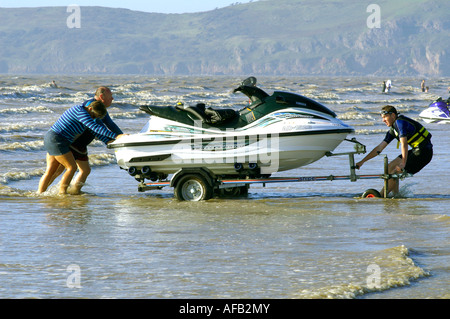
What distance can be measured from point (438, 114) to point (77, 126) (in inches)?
693

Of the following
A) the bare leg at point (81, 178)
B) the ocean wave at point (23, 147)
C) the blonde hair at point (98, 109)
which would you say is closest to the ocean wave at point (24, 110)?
the ocean wave at point (23, 147)

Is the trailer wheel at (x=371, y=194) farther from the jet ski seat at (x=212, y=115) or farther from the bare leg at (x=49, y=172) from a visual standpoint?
the bare leg at (x=49, y=172)

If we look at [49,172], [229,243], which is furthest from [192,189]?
[229,243]

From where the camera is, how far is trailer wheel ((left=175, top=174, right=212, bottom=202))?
9.34 meters

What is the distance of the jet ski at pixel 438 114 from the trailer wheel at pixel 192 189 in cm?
1676

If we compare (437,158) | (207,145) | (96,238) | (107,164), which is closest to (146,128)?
(207,145)

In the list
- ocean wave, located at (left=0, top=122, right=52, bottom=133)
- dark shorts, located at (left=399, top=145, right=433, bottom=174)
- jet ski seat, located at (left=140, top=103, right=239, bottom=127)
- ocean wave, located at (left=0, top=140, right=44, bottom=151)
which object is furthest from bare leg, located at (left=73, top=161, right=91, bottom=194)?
ocean wave, located at (left=0, top=122, right=52, bottom=133)

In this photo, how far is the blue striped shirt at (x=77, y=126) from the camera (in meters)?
9.34

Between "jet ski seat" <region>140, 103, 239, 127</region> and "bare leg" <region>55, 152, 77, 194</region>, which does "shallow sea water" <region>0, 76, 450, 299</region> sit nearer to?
"bare leg" <region>55, 152, 77, 194</region>

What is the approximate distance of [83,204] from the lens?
935cm

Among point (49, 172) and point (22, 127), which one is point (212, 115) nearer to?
point (49, 172)

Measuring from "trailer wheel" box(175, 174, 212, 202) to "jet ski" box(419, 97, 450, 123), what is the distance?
16.8 meters
